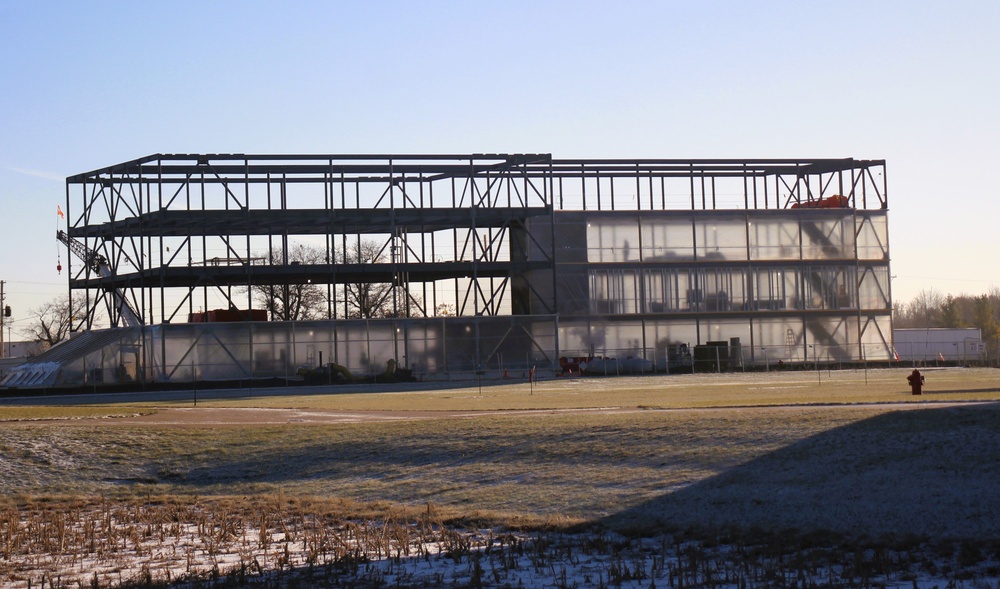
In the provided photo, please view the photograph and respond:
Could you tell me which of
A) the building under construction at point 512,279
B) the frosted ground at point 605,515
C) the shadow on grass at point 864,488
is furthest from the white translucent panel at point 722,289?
the shadow on grass at point 864,488

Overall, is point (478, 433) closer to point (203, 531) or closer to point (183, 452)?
point (183, 452)

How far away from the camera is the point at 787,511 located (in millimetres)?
18562

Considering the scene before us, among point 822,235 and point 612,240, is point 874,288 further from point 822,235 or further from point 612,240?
point 612,240

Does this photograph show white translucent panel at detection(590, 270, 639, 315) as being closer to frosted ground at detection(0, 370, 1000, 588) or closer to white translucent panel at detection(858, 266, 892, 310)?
white translucent panel at detection(858, 266, 892, 310)

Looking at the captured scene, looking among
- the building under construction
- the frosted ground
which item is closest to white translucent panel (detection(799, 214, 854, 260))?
the building under construction

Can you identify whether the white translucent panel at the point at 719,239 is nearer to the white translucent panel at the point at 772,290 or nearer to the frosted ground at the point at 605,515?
the white translucent panel at the point at 772,290

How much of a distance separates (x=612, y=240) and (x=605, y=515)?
6118 centimetres

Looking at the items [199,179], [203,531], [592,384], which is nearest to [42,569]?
[203,531]

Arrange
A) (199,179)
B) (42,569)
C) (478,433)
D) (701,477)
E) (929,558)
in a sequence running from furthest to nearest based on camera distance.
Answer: (199,179), (478,433), (701,477), (42,569), (929,558)

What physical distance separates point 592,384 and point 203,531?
4170cm

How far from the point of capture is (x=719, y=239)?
3216 inches

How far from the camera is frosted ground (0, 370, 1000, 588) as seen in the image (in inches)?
611

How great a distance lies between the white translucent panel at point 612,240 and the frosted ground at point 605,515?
50681 mm

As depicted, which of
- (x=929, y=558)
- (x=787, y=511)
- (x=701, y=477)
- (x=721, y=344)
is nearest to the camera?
(x=929, y=558)
